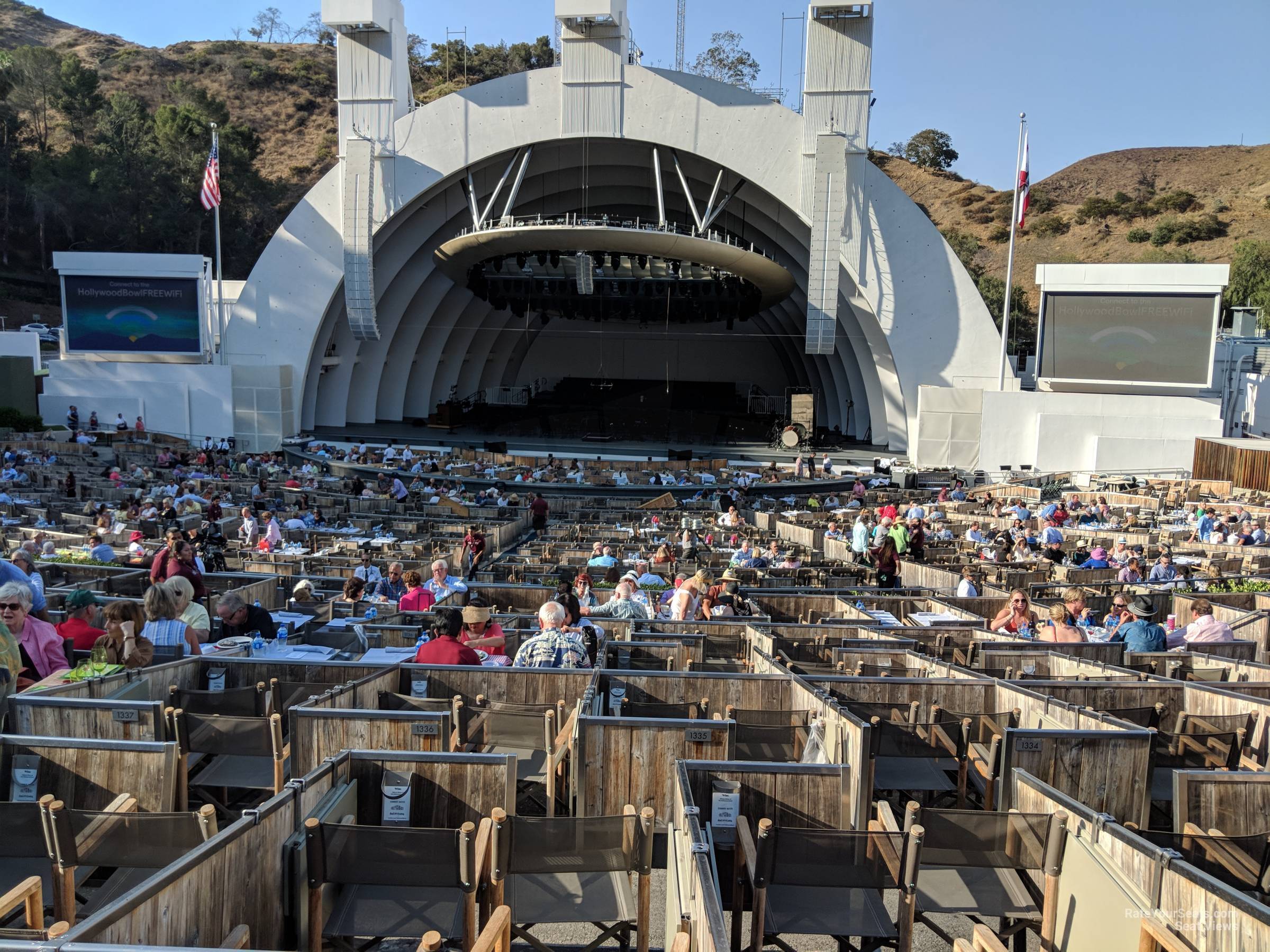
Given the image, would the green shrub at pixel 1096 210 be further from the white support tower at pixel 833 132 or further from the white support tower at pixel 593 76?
the white support tower at pixel 593 76

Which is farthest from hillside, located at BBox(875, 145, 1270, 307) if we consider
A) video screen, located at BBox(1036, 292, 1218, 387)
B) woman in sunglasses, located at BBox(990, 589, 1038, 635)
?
woman in sunglasses, located at BBox(990, 589, 1038, 635)

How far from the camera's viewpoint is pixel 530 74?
30266mm

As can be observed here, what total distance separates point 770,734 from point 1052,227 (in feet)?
257

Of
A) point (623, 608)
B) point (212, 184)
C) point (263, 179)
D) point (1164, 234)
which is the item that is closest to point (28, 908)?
point (623, 608)

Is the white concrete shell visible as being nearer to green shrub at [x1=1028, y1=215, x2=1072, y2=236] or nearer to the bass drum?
the bass drum

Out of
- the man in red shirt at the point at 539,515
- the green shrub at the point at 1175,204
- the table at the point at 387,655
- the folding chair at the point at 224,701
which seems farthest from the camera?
the green shrub at the point at 1175,204

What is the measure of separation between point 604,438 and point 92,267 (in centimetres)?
1844

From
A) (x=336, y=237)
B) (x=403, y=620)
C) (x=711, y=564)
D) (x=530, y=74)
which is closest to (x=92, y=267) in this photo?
(x=336, y=237)

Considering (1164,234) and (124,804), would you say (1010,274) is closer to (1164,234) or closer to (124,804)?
(124,804)

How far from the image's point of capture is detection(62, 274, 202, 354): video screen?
32188 mm

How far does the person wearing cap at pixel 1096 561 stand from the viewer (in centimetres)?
1326

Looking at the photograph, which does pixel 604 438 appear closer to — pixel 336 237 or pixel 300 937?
pixel 336 237

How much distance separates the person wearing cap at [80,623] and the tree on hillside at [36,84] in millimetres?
69033

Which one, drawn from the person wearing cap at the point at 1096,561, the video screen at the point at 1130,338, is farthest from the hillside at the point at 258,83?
the person wearing cap at the point at 1096,561
